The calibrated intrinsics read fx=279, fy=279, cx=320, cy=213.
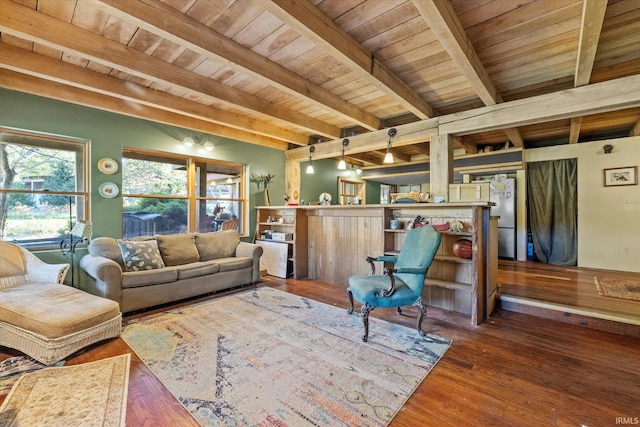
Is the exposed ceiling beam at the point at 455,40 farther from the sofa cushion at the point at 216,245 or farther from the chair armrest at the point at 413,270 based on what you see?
the sofa cushion at the point at 216,245

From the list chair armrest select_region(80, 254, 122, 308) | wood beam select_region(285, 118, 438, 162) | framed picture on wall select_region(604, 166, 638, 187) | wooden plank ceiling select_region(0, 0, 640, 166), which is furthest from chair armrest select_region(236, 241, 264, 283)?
framed picture on wall select_region(604, 166, 638, 187)

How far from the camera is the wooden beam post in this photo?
377 cm

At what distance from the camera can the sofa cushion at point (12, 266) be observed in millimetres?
2762

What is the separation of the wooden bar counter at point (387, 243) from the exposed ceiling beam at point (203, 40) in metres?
1.84

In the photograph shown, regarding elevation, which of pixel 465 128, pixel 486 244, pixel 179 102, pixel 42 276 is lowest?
pixel 42 276

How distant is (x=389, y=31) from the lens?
7.49 ft

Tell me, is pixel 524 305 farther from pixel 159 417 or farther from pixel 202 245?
pixel 202 245

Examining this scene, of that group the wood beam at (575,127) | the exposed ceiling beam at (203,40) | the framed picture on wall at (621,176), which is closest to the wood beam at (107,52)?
the exposed ceiling beam at (203,40)

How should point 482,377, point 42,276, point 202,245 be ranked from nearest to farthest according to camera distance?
point 482,377
point 42,276
point 202,245

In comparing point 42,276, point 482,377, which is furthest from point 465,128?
point 42,276

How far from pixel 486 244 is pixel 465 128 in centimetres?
152

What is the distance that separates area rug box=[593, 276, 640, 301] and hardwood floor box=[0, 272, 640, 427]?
114 cm

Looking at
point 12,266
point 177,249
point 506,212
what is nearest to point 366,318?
point 177,249

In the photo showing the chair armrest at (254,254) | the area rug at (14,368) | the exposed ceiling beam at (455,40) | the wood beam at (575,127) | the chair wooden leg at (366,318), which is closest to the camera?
the exposed ceiling beam at (455,40)
